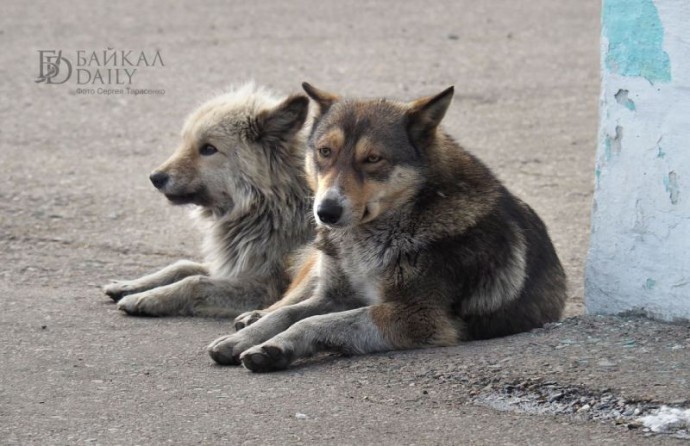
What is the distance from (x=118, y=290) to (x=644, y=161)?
3.07m

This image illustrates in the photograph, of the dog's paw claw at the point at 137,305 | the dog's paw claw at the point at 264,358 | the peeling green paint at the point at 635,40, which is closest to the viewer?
the dog's paw claw at the point at 264,358

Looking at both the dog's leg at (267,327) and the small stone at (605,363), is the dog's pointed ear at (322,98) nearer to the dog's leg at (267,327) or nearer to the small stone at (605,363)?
the dog's leg at (267,327)

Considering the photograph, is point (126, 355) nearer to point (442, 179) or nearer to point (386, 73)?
point (442, 179)

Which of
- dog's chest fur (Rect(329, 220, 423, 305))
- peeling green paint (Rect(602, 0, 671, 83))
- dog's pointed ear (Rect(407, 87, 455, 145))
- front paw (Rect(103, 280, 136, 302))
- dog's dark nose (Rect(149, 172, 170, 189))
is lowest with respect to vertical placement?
front paw (Rect(103, 280, 136, 302))

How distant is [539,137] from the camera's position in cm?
1095

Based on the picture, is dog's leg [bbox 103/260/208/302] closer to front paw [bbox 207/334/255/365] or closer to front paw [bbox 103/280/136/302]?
front paw [bbox 103/280/136/302]

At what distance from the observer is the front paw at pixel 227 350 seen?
217 inches

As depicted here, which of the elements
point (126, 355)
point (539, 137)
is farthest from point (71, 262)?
point (539, 137)

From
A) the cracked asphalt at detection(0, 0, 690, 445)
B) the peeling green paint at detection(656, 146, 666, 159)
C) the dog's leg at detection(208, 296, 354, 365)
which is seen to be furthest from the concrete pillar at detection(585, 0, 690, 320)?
the dog's leg at detection(208, 296, 354, 365)

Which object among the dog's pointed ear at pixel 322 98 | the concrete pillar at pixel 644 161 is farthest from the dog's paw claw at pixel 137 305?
the concrete pillar at pixel 644 161

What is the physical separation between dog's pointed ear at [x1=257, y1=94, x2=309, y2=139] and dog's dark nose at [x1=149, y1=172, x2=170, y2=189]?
596 mm

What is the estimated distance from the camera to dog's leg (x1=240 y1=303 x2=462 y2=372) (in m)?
5.48

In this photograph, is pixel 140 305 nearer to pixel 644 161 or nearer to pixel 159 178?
pixel 159 178

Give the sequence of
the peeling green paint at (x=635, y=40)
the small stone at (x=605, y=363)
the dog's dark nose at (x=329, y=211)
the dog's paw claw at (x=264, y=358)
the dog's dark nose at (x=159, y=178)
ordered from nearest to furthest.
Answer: the small stone at (x=605, y=363)
the dog's paw claw at (x=264, y=358)
the dog's dark nose at (x=329, y=211)
the peeling green paint at (x=635, y=40)
the dog's dark nose at (x=159, y=178)
